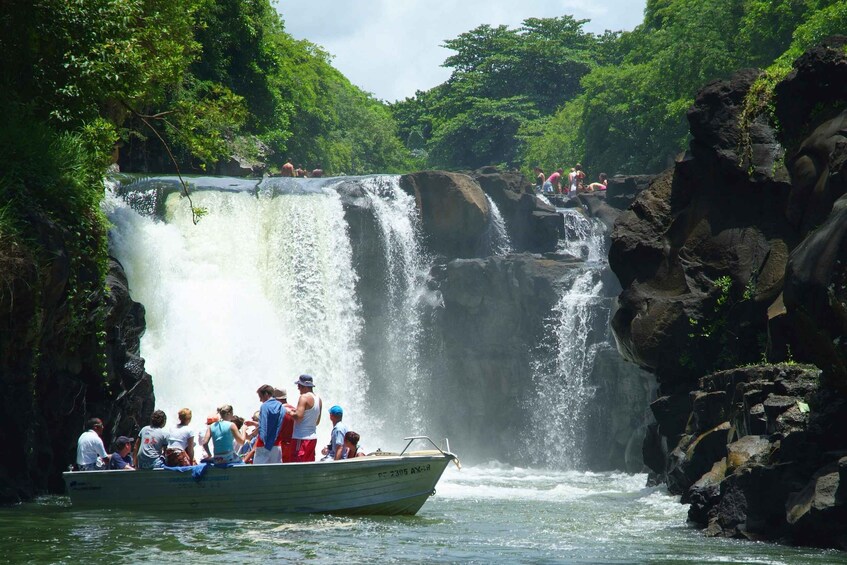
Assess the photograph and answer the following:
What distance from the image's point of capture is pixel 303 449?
1530cm

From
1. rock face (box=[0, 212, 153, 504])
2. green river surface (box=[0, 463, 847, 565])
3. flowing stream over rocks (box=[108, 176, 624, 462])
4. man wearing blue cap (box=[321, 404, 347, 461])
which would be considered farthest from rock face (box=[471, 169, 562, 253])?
man wearing blue cap (box=[321, 404, 347, 461])

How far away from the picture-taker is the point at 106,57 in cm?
1889

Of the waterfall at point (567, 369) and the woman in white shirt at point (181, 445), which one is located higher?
the waterfall at point (567, 369)

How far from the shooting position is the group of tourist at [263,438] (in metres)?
15.1

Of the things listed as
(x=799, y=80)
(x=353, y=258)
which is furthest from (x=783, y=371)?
(x=353, y=258)

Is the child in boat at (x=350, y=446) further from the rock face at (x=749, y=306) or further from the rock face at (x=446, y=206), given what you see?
the rock face at (x=446, y=206)

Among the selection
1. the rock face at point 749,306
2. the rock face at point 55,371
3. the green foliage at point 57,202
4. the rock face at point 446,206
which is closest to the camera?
the rock face at point 749,306

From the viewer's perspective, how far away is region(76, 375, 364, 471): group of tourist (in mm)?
15141

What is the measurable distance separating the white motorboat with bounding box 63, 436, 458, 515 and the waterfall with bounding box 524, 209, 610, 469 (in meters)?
16.9

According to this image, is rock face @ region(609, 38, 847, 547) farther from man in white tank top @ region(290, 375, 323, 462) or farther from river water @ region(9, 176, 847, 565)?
man in white tank top @ region(290, 375, 323, 462)

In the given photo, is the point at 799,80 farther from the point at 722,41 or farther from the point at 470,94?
the point at 470,94

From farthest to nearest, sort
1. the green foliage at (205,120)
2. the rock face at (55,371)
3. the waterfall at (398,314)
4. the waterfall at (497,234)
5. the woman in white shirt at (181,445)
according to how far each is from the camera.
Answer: the waterfall at (497,234)
the waterfall at (398,314)
the green foliage at (205,120)
the rock face at (55,371)
the woman in white shirt at (181,445)

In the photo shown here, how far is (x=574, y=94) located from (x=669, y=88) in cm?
2836

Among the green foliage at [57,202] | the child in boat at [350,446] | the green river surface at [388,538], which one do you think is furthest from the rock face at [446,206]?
the child in boat at [350,446]
